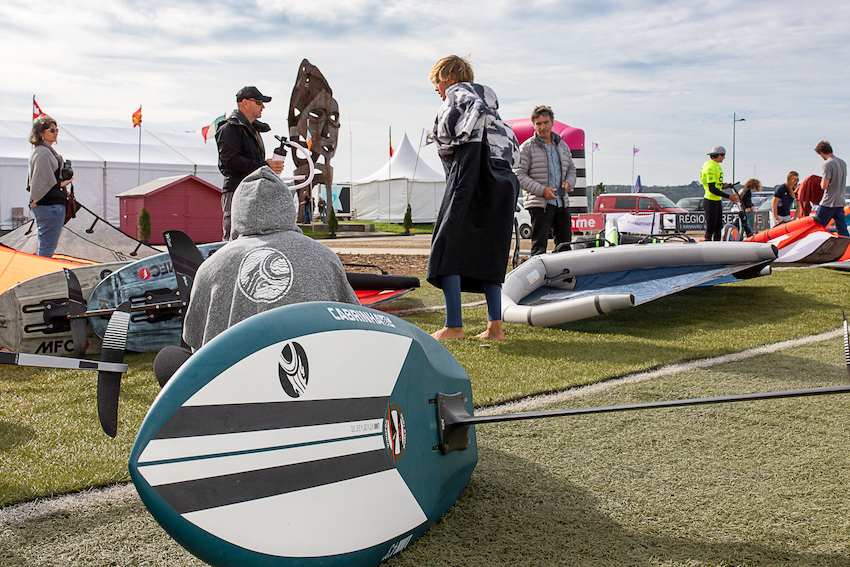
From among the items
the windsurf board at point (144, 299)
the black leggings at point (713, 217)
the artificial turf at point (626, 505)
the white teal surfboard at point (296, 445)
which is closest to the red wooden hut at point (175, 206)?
the black leggings at point (713, 217)

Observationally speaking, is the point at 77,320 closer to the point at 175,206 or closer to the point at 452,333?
the point at 452,333

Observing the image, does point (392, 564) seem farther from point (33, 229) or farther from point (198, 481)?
point (33, 229)

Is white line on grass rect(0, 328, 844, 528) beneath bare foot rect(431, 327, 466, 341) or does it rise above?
beneath

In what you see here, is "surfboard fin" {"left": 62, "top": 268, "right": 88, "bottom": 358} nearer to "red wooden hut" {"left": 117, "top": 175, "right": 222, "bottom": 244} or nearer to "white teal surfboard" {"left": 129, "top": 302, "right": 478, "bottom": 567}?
A: "white teal surfboard" {"left": 129, "top": 302, "right": 478, "bottom": 567}

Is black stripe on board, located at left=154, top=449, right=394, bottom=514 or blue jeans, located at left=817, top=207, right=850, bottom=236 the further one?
blue jeans, located at left=817, top=207, right=850, bottom=236

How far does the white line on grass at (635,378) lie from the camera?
2.86 m

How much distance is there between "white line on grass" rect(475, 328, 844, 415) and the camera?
2.86 metres

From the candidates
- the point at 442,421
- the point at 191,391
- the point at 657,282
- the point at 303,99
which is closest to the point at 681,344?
the point at 657,282

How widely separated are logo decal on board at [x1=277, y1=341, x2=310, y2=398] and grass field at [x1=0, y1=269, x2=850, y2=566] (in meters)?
0.57

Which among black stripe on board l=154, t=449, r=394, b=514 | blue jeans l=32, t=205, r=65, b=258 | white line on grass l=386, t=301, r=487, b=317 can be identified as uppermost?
blue jeans l=32, t=205, r=65, b=258

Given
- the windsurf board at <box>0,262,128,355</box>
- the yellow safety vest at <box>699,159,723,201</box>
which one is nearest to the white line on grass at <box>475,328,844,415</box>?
the windsurf board at <box>0,262,128,355</box>

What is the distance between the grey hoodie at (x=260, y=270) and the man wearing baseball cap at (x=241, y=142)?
10.5 ft

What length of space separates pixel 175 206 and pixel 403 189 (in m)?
14.0

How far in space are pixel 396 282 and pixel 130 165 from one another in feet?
68.5
